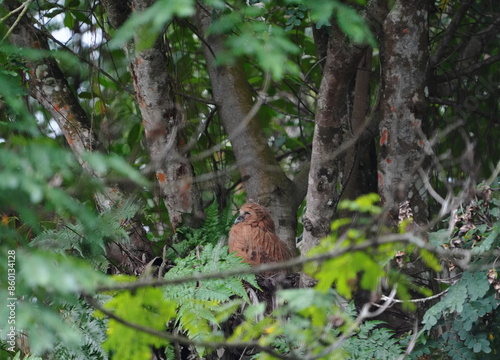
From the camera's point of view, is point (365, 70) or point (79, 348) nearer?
point (79, 348)


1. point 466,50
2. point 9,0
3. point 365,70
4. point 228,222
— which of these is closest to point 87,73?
point 9,0

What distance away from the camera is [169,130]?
4227mm

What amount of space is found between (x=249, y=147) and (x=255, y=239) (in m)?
0.69

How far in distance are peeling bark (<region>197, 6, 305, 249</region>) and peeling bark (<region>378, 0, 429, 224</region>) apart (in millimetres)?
892

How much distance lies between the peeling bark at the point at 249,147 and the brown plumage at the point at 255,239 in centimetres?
25

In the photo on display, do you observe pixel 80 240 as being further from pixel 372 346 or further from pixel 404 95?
pixel 404 95

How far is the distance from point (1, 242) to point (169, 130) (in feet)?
7.92

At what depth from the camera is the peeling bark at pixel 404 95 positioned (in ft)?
13.0

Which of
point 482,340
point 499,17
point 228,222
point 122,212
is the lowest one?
point 482,340

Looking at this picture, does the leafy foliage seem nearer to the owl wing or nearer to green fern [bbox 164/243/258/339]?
green fern [bbox 164/243/258/339]

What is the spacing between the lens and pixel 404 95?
13.0ft

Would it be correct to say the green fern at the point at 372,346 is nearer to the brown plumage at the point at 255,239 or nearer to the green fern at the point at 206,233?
the brown plumage at the point at 255,239

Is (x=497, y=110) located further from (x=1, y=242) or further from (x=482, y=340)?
(x=1, y=242)

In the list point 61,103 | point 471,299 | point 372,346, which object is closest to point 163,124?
point 61,103
